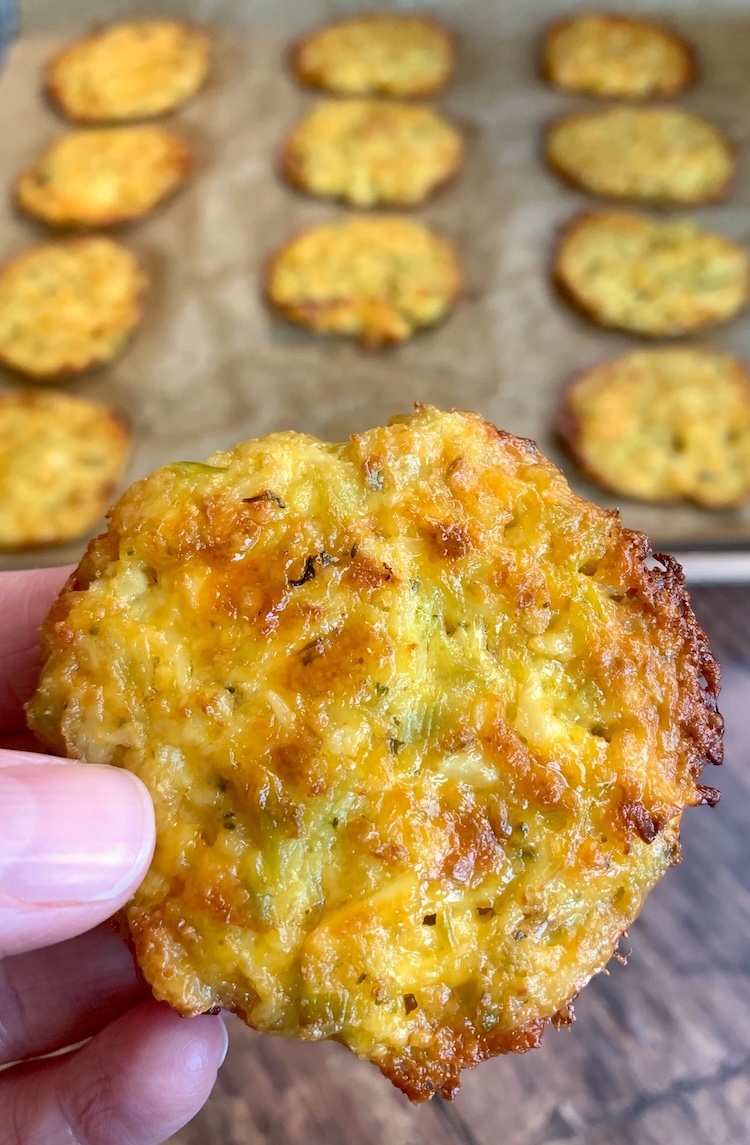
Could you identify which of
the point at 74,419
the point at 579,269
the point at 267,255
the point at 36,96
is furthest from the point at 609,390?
the point at 36,96

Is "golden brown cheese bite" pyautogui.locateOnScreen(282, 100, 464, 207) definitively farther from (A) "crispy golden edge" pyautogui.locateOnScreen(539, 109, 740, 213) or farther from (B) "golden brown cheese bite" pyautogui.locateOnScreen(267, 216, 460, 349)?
(A) "crispy golden edge" pyautogui.locateOnScreen(539, 109, 740, 213)

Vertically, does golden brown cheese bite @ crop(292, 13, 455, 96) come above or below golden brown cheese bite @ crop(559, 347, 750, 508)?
above

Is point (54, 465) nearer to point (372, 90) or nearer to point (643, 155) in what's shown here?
point (372, 90)

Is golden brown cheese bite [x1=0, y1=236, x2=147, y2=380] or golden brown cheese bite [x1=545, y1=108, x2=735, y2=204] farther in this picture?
golden brown cheese bite [x1=545, y1=108, x2=735, y2=204]

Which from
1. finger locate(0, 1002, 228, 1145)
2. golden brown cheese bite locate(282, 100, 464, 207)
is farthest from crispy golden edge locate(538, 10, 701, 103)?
finger locate(0, 1002, 228, 1145)

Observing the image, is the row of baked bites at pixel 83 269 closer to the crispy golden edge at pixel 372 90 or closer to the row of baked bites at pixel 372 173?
the crispy golden edge at pixel 372 90

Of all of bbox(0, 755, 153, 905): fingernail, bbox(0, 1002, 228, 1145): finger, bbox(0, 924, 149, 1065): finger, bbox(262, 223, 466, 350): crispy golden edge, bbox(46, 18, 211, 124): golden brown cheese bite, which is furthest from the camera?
bbox(46, 18, 211, 124): golden brown cheese bite

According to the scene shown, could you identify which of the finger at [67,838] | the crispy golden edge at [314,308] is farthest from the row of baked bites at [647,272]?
the finger at [67,838]
